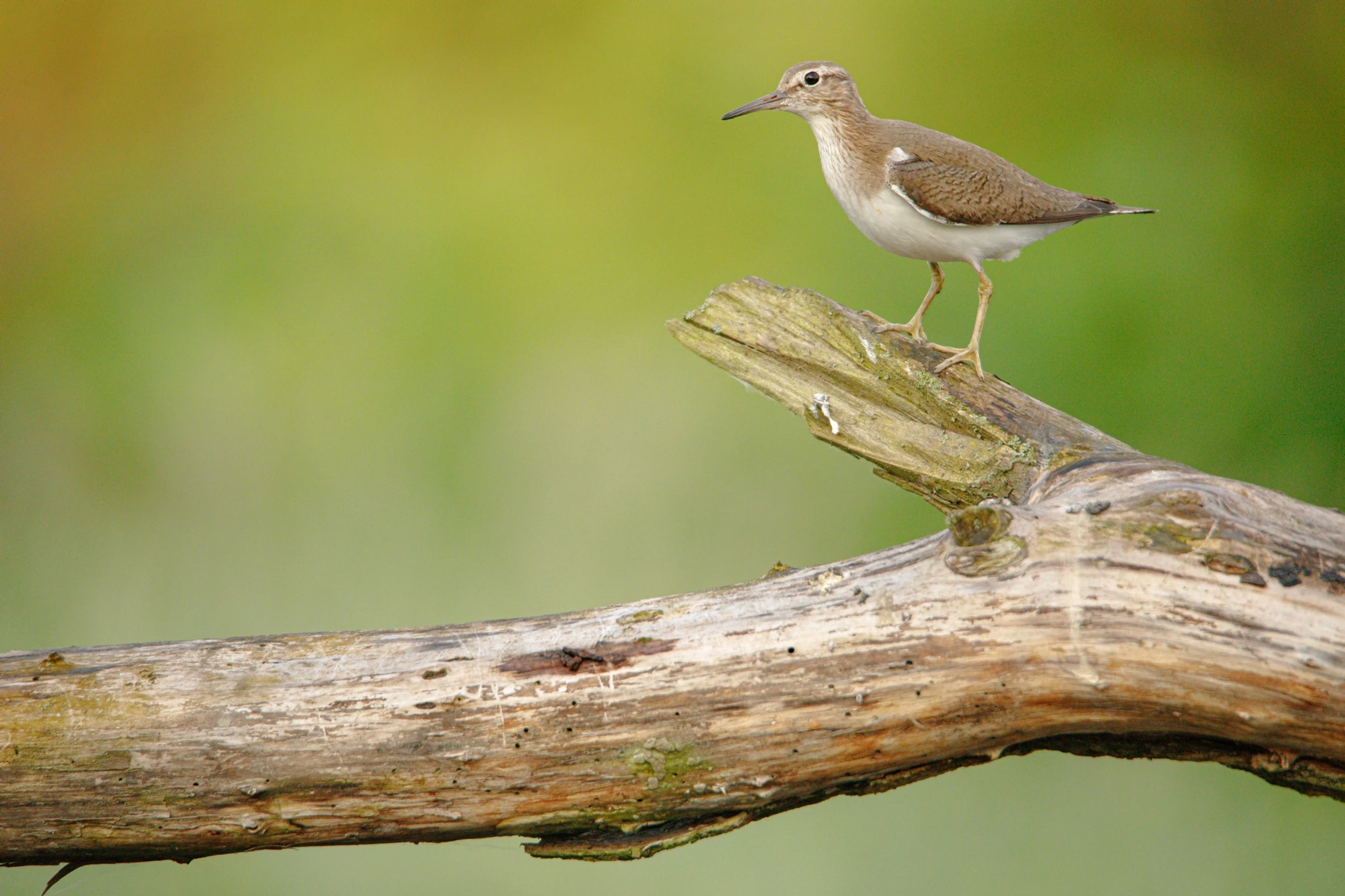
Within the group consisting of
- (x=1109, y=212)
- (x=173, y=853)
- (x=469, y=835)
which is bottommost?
(x=173, y=853)

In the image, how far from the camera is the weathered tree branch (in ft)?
5.86

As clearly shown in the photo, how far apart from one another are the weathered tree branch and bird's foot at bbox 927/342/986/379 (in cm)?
65

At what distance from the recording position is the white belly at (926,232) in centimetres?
272

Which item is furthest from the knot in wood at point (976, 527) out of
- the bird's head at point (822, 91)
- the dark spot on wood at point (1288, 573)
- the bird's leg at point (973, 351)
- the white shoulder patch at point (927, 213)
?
the bird's head at point (822, 91)

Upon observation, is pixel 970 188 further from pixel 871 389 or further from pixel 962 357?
pixel 871 389

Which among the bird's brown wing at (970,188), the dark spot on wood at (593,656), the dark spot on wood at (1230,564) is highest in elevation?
the bird's brown wing at (970,188)

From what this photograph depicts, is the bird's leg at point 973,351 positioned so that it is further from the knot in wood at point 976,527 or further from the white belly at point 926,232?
the knot in wood at point 976,527

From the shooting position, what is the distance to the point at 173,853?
2.04m

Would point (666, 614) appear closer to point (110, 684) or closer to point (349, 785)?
point (349, 785)

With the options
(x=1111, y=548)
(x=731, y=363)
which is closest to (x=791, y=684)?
(x=1111, y=548)

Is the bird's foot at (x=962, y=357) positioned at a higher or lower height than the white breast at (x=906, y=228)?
lower

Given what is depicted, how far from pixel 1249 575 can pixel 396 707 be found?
1.65 m

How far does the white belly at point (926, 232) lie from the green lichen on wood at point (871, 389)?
0.90ft

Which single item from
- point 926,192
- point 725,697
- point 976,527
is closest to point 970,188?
point 926,192
